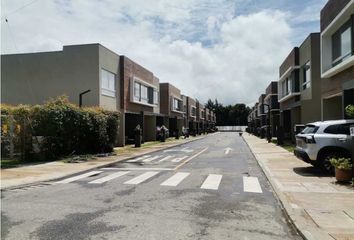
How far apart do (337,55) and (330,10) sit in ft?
7.63

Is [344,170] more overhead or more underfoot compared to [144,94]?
more underfoot

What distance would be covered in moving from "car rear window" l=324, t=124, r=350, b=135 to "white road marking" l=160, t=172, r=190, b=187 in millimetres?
5353

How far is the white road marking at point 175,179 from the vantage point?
13.0 m

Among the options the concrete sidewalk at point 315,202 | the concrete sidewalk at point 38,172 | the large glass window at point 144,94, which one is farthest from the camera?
the large glass window at point 144,94

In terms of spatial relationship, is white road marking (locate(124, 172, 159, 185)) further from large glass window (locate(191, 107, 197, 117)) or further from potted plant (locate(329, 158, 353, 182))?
large glass window (locate(191, 107, 197, 117))

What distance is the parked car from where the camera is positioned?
1447cm

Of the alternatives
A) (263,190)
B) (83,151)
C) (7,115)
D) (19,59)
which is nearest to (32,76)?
(19,59)

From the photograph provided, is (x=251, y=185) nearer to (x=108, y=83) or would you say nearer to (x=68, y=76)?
(x=68, y=76)

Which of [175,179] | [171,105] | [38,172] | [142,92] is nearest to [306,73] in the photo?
[142,92]

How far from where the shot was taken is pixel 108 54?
31.4 meters

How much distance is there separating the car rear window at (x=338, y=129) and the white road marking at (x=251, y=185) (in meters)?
3.15

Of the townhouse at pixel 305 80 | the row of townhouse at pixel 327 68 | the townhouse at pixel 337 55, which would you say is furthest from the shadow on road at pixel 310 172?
the townhouse at pixel 305 80

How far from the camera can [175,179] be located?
46.5ft

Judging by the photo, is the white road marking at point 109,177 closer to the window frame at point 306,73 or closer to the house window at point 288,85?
the window frame at point 306,73
